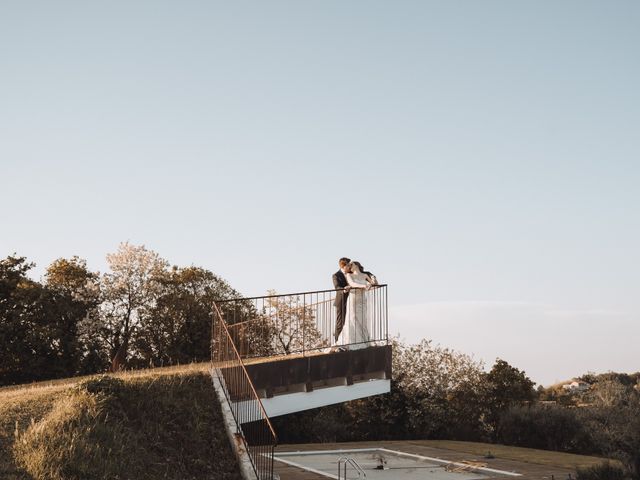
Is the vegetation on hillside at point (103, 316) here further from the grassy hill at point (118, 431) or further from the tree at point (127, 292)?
the grassy hill at point (118, 431)

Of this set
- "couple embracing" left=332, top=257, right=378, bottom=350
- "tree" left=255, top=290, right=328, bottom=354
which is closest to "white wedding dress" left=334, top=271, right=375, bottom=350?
"couple embracing" left=332, top=257, right=378, bottom=350

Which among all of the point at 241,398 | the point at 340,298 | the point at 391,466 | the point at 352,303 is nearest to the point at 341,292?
the point at 340,298

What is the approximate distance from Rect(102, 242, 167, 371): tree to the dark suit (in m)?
15.8

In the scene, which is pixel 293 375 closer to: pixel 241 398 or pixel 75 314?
pixel 241 398

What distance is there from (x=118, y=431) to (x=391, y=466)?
312 inches

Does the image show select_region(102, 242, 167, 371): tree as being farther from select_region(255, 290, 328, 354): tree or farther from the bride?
the bride

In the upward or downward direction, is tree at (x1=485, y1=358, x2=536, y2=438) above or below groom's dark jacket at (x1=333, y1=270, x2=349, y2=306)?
below

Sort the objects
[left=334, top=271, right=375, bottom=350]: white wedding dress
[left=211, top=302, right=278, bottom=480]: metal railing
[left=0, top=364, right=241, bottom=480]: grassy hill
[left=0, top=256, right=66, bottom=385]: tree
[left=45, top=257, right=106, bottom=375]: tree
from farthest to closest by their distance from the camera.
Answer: [left=45, top=257, right=106, bottom=375]: tree, [left=0, top=256, right=66, bottom=385]: tree, [left=334, top=271, right=375, bottom=350]: white wedding dress, [left=211, top=302, right=278, bottom=480]: metal railing, [left=0, top=364, right=241, bottom=480]: grassy hill

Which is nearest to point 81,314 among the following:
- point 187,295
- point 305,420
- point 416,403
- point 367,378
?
point 187,295

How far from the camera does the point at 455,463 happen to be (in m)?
15.9

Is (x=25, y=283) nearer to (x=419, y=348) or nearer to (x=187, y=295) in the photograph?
(x=187, y=295)

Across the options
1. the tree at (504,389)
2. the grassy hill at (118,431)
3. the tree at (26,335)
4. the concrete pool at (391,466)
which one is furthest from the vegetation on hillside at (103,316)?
the grassy hill at (118,431)

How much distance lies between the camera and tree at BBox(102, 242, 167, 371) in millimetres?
28656

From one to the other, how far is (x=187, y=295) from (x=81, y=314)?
4.50 meters
